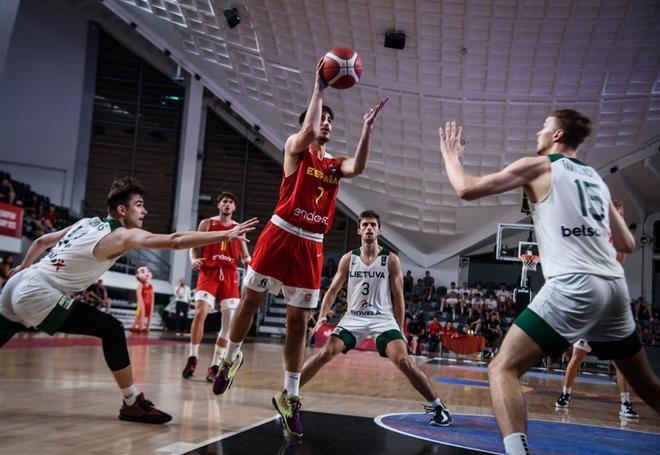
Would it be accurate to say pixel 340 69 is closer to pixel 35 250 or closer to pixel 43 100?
pixel 35 250

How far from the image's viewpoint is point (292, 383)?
4621mm

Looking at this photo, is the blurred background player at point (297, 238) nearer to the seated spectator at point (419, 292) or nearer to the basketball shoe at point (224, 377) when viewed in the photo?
the basketball shoe at point (224, 377)

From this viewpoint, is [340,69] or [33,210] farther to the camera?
[33,210]

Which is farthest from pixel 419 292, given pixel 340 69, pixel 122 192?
pixel 122 192

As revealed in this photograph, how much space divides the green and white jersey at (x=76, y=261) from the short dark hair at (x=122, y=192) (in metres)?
0.14

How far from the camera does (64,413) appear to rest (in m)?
4.53

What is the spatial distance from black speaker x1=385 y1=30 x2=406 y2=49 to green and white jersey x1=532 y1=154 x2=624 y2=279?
642 inches

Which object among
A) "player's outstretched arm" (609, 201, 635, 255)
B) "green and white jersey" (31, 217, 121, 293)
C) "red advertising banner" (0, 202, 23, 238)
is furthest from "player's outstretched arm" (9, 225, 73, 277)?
"red advertising banner" (0, 202, 23, 238)

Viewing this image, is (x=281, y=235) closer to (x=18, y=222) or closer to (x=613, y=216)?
(x=613, y=216)

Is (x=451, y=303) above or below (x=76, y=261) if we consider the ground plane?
below

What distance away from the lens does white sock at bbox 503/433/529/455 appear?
281cm

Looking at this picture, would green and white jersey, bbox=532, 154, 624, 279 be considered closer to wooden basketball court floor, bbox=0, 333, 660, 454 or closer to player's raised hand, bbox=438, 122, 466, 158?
player's raised hand, bbox=438, 122, 466, 158

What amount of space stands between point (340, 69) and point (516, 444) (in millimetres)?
2676

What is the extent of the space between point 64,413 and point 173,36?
21.0 metres
